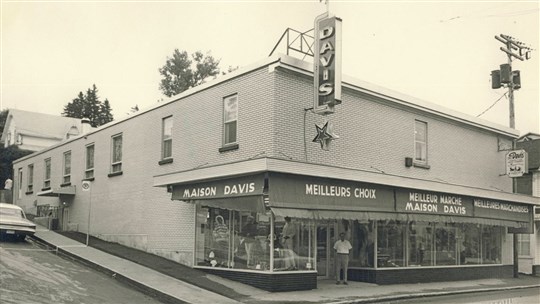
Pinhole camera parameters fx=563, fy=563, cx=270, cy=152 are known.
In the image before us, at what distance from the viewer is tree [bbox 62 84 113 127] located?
241ft

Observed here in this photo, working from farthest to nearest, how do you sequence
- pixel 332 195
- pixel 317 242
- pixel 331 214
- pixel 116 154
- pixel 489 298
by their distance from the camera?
pixel 116 154, pixel 317 242, pixel 489 298, pixel 332 195, pixel 331 214

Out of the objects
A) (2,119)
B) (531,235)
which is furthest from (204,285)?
(2,119)

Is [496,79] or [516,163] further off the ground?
[496,79]

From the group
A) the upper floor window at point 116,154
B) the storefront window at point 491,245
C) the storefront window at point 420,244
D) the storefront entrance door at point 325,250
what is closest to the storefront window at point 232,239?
the storefront entrance door at point 325,250

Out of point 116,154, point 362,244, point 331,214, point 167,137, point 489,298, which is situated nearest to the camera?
point 331,214

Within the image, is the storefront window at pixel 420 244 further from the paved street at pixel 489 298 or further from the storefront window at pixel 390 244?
the paved street at pixel 489 298

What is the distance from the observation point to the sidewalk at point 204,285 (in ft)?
44.3

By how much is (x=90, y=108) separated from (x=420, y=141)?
6172 centimetres

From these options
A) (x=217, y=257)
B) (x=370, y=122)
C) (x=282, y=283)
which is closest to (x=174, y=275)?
(x=217, y=257)

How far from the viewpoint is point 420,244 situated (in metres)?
19.5

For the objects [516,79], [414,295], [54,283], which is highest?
[516,79]

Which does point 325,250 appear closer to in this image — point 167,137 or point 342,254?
point 342,254

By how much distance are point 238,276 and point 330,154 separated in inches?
172

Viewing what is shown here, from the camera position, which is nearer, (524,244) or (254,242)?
(254,242)
